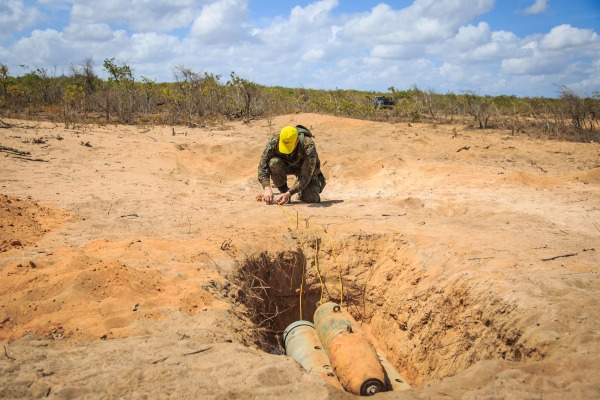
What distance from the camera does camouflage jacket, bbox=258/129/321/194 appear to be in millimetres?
5797

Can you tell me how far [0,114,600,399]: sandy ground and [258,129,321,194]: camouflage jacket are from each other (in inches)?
18.1

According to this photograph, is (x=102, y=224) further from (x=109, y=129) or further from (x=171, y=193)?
(x=109, y=129)

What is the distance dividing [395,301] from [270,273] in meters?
A: 1.36

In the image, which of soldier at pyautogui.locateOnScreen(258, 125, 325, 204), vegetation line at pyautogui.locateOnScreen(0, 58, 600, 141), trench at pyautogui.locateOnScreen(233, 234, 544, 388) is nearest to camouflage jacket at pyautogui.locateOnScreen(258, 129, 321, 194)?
soldier at pyautogui.locateOnScreen(258, 125, 325, 204)

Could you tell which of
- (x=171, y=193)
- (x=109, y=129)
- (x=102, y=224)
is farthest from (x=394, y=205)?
(x=109, y=129)

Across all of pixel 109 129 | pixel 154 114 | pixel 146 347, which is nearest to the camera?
pixel 146 347

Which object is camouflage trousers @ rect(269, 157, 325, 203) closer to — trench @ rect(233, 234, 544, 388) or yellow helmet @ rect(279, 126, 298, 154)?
yellow helmet @ rect(279, 126, 298, 154)

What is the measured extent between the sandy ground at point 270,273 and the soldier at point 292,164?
289mm

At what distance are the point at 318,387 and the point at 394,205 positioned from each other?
420cm

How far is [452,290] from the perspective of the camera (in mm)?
3643

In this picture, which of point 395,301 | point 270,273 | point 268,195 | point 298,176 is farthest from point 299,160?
point 395,301

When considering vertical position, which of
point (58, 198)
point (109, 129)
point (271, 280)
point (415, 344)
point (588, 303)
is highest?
point (109, 129)

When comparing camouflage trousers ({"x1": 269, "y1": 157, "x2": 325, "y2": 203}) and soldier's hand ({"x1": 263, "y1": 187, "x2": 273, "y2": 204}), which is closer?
soldier's hand ({"x1": 263, "y1": 187, "x2": 273, "y2": 204})

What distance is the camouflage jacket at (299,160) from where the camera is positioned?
19.0 ft
